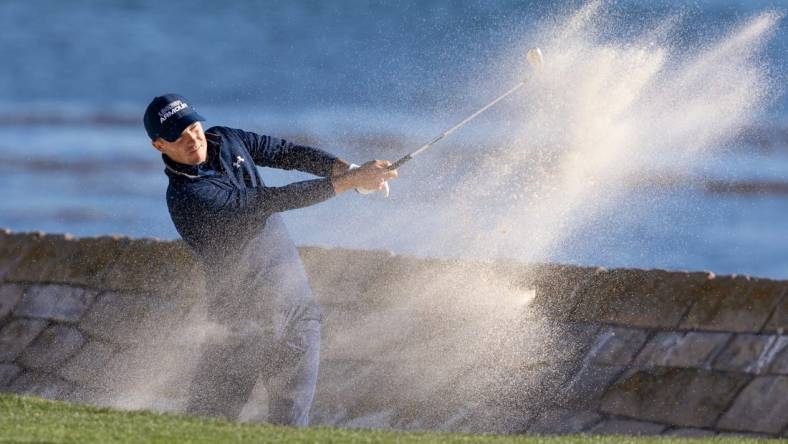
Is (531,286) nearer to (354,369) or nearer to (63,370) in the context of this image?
(354,369)

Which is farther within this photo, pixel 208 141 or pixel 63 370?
pixel 63 370

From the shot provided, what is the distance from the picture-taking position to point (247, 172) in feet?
26.0

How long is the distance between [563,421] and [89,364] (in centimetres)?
336

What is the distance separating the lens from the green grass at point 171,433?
6.60 metres

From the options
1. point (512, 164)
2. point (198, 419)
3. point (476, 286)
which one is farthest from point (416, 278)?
point (198, 419)

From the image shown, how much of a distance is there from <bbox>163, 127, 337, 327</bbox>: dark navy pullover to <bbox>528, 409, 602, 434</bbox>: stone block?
5.11 feet

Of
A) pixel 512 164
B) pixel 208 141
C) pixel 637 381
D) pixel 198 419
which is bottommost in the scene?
pixel 198 419

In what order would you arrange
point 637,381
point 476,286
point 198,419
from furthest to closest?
point 476,286
point 637,381
point 198,419

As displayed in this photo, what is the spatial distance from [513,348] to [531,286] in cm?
37

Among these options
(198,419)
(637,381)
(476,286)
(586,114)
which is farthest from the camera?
(586,114)

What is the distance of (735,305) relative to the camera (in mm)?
8383

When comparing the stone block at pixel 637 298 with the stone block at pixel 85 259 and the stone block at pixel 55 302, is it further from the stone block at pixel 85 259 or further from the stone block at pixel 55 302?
the stone block at pixel 55 302

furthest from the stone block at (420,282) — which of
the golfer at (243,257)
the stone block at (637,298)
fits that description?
the golfer at (243,257)

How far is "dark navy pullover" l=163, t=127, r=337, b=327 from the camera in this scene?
7.59 m
